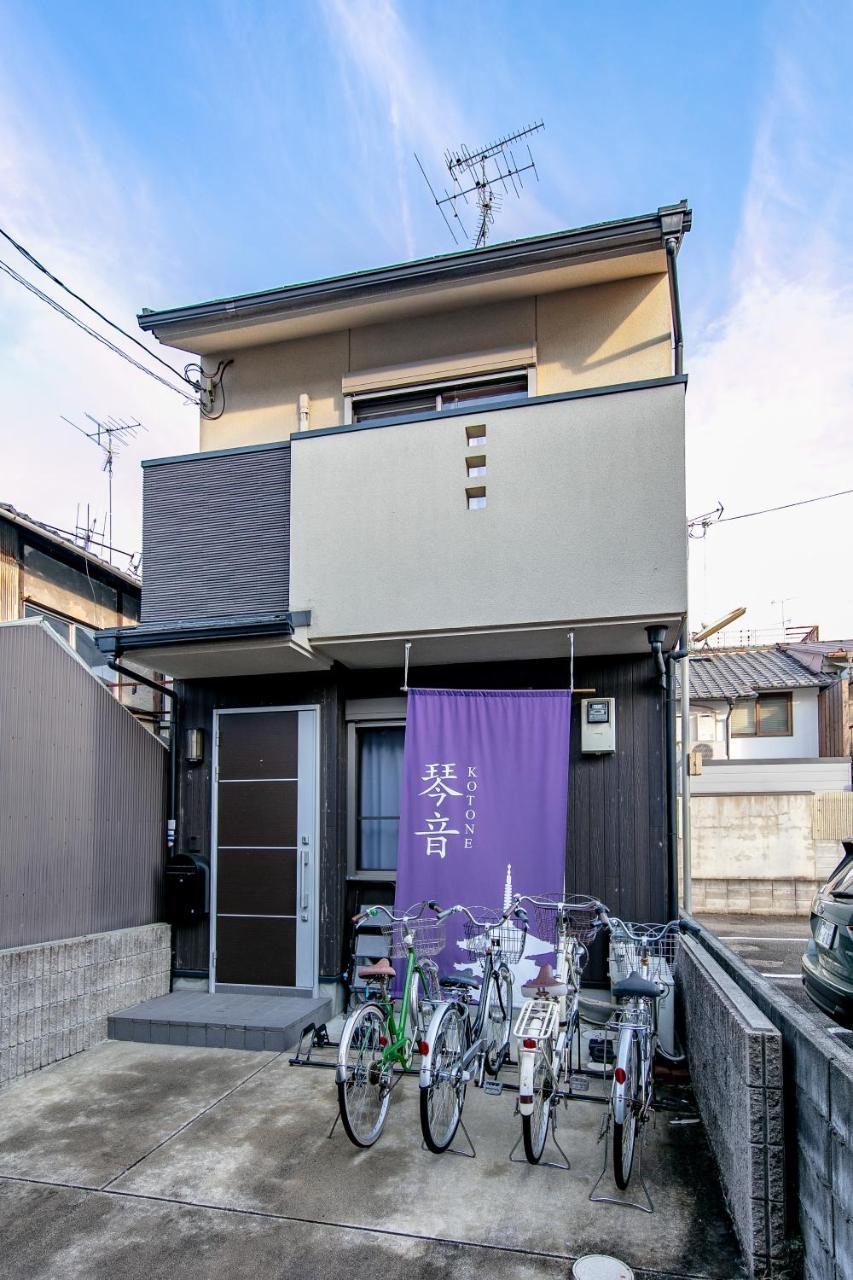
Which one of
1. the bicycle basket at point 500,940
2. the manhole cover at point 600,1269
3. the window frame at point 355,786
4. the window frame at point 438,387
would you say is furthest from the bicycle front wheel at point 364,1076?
the window frame at point 438,387

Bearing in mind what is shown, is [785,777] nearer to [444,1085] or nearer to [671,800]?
[671,800]

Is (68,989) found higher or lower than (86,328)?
lower

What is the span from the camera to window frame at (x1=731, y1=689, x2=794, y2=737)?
806 inches

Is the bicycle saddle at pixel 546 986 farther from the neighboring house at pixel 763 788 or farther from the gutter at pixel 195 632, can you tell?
the neighboring house at pixel 763 788

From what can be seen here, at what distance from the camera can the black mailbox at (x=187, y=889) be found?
22.0 ft

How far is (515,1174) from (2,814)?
394 cm

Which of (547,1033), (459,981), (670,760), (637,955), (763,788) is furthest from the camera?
(763,788)

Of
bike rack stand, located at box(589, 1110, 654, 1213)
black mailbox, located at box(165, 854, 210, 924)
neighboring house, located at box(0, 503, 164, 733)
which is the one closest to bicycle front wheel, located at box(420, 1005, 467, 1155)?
bike rack stand, located at box(589, 1110, 654, 1213)

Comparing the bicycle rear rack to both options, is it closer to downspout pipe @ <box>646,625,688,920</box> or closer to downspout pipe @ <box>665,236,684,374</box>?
downspout pipe @ <box>646,625,688,920</box>

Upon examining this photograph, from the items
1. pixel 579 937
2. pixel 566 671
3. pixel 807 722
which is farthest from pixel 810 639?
pixel 579 937

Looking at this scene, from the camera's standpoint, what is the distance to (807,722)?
802 inches

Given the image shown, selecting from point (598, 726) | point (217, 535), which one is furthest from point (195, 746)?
point (598, 726)

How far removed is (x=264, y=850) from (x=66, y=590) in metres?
5.24

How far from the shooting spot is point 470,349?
22.5 feet
